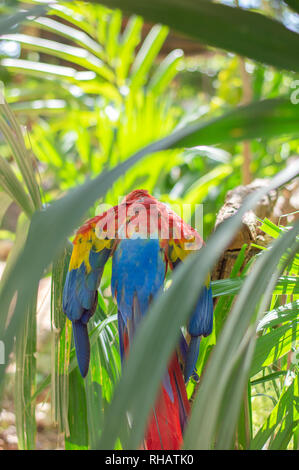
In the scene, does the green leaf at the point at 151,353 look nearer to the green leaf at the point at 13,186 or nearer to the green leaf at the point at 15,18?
the green leaf at the point at 15,18

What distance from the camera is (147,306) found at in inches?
16.1

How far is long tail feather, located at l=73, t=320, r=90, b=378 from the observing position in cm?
42

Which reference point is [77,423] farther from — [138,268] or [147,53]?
[147,53]

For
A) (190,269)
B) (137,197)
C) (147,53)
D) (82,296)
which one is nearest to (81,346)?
(82,296)

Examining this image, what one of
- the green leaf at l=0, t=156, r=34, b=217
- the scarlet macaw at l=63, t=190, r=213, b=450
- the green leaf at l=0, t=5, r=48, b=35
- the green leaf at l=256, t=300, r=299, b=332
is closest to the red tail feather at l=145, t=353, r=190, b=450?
the scarlet macaw at l=63, t=190, r=213, b=450

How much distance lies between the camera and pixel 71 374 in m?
0.49

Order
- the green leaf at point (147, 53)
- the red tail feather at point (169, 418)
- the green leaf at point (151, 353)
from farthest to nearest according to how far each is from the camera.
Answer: the green leaf at point (147, 53) < the red tail feather at point (169, 418) < the green leaf at point (151, 353)

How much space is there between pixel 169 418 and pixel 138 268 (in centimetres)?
14

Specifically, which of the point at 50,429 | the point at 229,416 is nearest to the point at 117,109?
the point at 50,429

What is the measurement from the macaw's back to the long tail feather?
37 mm

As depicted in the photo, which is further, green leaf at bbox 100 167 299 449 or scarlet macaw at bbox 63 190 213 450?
scarlet macaw at bbox 63 190 213 450

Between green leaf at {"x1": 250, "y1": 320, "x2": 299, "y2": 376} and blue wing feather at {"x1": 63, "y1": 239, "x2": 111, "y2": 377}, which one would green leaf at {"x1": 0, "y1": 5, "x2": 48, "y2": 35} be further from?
green leaf at {"x1": 250, "y1": 320, "x2": 299, "y2": 376}

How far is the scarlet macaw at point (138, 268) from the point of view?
1.34 feet

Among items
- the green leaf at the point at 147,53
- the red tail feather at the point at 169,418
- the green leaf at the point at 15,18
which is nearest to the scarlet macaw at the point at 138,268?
the red tail feather at the point at 169,418
